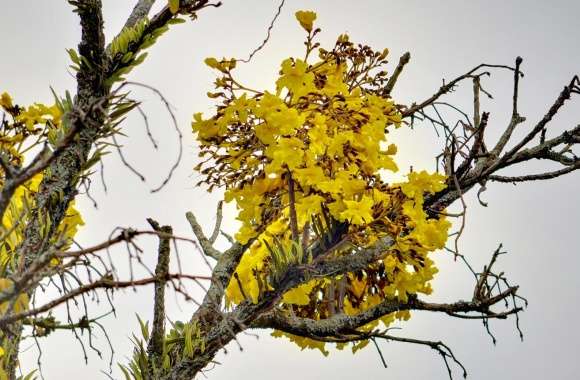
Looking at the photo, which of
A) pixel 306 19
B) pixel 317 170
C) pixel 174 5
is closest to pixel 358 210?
pixel 317 170

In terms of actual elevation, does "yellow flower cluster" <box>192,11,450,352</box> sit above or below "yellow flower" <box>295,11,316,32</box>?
below

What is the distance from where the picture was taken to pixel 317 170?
3.90 m

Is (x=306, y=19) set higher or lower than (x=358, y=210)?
higher

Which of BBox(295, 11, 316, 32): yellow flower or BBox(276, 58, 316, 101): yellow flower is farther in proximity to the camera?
BBox(295, 11, 316, 32): yellow flower

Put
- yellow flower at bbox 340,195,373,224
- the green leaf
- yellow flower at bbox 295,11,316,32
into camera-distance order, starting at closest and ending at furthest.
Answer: the green leaf
yellow flower at bbox 340,195,373,224
yellow flower at bbox 295,11,316,32

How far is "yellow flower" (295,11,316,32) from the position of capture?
4340 mm

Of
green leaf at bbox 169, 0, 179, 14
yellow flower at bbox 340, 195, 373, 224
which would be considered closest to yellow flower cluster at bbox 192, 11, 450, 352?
yellow flower at bbox 340, 195, 373, 224

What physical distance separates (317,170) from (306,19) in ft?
3.58

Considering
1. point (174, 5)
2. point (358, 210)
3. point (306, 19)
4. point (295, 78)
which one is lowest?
point (358, 210)

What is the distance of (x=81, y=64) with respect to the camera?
3.48 meters

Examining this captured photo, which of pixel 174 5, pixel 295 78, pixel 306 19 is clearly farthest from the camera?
pixel 306 19

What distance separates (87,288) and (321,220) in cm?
270

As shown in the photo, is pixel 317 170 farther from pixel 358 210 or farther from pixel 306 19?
pixel 306 19

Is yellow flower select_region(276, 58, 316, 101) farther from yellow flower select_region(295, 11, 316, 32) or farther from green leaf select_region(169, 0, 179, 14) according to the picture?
green leaf select_region(169, 0, 179, 14)
